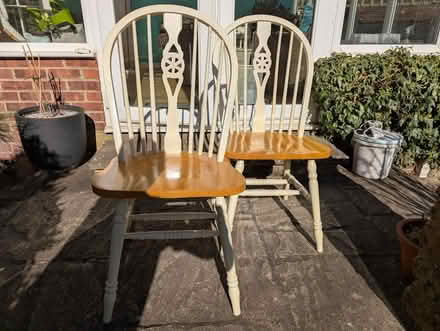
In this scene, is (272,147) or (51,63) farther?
(51,63)

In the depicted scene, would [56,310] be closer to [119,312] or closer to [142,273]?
[119,312]

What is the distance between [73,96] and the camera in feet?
7.66

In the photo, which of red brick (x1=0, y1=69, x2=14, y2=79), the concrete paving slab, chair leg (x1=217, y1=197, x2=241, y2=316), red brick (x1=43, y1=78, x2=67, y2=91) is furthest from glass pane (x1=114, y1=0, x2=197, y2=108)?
the concrete paving slab

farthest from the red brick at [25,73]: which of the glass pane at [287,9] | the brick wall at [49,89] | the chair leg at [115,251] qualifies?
the chair leg at [115,251]

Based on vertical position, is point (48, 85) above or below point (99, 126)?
above

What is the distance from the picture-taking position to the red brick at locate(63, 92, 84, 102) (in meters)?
2.32

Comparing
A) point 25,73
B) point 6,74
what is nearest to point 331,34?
point 25,73

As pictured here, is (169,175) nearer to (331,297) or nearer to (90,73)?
(331,297)

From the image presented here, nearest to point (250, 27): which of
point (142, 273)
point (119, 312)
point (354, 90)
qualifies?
point (354, 90)

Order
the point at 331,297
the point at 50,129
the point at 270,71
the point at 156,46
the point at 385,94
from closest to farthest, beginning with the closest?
the point at 331,297 → the point at 50,129 → the point at 385,94 → the point at 270,71 → the point at 156,46

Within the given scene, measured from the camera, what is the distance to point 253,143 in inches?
58.8

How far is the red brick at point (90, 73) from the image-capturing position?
7.43ft

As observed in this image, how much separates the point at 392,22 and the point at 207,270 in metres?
2.54

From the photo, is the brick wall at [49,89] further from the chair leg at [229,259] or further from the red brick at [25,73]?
the chair leg at [229,259]
